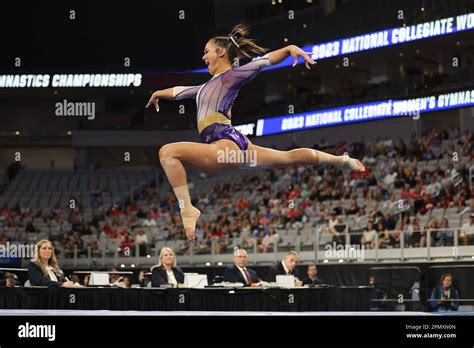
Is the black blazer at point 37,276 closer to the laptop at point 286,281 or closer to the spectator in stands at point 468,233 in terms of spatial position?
the laptop at point 286,281

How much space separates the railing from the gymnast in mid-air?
9.17m

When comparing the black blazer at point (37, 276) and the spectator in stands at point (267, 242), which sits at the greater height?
the spectator in stands at point (267, 242)

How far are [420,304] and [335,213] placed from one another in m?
5.22

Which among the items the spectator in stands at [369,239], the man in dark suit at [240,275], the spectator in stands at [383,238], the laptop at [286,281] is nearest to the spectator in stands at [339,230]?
the spectator in stands at [369,239]

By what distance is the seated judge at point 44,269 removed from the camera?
11.6 metres

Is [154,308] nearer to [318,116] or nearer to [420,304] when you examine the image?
[420,304]

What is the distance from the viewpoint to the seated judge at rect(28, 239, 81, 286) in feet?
38.1

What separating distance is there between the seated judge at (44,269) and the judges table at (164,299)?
0.17m

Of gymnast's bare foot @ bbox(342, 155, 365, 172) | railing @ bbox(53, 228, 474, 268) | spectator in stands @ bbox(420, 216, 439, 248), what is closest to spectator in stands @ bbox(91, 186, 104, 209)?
railing @ bbox(53, 228, 474, 268)

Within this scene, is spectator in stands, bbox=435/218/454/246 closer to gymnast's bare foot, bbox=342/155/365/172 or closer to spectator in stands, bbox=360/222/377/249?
spectator in stands, bbox=360/222/377/249

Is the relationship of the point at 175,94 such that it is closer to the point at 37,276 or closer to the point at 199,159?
the point at 199,159
